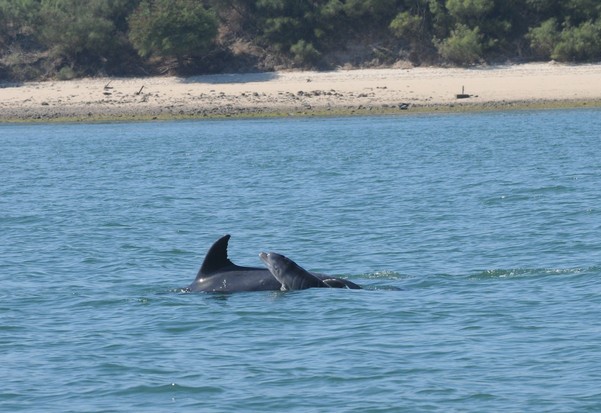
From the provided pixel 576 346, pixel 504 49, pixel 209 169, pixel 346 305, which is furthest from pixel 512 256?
pixel 504 49

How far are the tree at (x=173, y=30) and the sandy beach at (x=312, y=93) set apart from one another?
1641mm

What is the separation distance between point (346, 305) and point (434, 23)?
49.9m

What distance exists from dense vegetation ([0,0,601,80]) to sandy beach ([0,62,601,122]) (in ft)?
5.30

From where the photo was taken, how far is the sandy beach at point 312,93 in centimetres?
5384

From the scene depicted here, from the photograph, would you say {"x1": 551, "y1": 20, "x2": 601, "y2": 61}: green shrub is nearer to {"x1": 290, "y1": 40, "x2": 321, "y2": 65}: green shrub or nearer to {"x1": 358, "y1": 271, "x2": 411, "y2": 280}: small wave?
{"x1": 290, "y1": 40, "x2": 321, "y2": 65}: green shrub

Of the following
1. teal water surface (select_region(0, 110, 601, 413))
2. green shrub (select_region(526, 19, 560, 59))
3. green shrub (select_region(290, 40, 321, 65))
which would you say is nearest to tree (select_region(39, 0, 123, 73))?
green shrub (select_region(290, 40, 321, 65))

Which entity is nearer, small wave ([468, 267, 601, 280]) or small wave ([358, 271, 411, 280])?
small wave ([468, 267, 601, 280])

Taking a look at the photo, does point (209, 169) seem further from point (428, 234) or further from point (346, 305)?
point (346, 305)

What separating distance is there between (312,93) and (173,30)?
29.7 feet

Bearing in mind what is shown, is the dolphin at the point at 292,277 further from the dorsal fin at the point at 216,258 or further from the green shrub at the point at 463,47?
the green shrub at the point at 463,47

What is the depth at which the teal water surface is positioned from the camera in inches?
438

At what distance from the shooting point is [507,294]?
1489cm

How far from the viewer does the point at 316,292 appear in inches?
586

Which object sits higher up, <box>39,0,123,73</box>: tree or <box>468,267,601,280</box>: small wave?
<box>39,0,123,73</box>: tree
